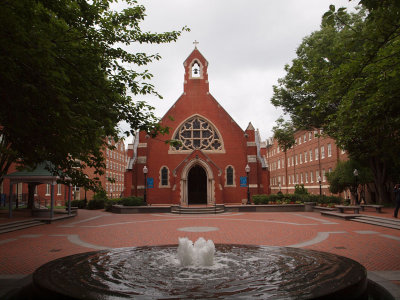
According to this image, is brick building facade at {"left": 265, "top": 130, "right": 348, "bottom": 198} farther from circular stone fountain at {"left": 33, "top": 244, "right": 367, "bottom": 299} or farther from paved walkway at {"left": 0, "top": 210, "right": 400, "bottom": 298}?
circular stone fountain at {"left": 33, "top": 244, "right": 367, "bottom": 299}

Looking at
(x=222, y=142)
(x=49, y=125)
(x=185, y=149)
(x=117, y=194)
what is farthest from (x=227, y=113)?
(x=117, y=194)

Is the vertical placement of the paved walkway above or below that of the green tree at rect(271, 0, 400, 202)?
below

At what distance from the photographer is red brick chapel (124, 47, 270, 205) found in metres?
27.0

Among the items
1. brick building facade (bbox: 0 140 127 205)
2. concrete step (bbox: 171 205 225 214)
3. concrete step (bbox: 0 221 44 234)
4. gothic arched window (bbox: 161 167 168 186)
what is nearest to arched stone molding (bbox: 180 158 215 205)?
gothic arched window (bbox: 161 167 168 186)

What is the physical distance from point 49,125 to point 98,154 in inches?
82.6

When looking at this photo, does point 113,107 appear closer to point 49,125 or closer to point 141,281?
point 49,125

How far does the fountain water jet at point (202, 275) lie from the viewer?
11.8ft

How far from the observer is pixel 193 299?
3367mm

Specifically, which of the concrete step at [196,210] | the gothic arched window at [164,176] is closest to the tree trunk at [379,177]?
the concrete step at [196,210]

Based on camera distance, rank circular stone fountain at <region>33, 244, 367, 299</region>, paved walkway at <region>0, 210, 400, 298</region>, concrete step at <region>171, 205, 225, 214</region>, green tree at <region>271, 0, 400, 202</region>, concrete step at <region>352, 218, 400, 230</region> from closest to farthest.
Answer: circular stone fountain at <region>33, 244, 367, 299</region>
green tree at <region>271, 0, 400, 202</region>
paved walkway at <region>0, 210, 400, 298</region>
concrete step at <region>352, 218, 400, 230</region>
concrete step at <region>171, 205, 225, 214</region>

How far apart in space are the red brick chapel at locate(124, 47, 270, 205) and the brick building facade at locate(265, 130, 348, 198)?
739 cm

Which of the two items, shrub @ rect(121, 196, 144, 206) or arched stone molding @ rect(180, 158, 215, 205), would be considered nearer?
shrub @ rect(121, 196, 144, 206)

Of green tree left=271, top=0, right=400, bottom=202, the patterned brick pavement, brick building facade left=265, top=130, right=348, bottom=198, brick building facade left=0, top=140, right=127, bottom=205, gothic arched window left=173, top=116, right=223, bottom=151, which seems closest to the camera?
green tree left=271, top=0, right=400, bottom=202

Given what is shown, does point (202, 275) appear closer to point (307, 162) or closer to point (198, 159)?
point (198, 159)
